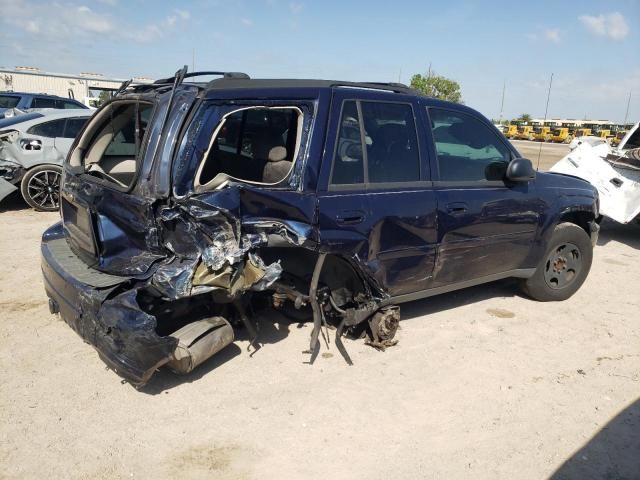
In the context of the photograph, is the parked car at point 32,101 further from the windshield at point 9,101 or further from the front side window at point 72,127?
the front side window at point 72,127

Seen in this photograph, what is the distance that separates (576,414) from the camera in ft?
10.5

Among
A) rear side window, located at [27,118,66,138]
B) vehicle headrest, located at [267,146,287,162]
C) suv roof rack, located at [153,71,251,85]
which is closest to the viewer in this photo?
suv roof rack, located at [153,71,251,85]

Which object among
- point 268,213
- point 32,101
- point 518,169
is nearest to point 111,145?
point 268,213

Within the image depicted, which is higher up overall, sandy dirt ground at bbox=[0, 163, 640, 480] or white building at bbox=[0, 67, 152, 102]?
white building at bbox=[0, 67, 152, 102]

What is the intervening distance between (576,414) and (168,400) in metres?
2.63

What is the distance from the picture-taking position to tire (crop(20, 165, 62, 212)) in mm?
7879

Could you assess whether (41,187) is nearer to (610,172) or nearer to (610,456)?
(610,456)

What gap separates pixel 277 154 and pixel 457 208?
1477 mm

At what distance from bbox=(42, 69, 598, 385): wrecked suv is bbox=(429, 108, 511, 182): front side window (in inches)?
0.5

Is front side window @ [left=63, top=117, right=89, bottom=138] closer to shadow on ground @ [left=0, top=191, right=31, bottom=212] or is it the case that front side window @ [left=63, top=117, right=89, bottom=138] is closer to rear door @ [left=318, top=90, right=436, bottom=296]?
shadow on ground @ [left=0, top=191, right=31, bottom=212]

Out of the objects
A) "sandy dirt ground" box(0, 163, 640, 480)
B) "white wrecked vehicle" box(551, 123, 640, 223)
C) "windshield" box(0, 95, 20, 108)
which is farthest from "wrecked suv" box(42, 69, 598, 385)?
"windshield" box(0, 95, 20, 108)

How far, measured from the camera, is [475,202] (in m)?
4.01

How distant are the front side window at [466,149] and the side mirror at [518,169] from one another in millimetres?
143

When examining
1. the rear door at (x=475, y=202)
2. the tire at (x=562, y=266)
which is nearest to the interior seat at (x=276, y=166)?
the rear door at (x=475, y=202)
